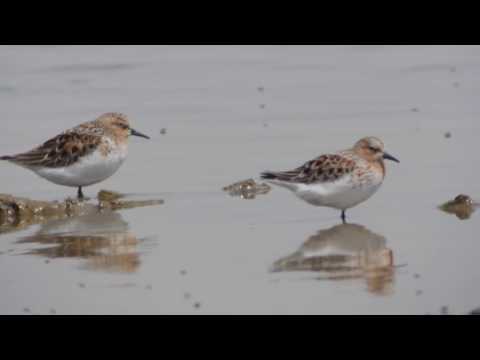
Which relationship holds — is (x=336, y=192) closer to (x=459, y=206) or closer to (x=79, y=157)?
(x=459, y=206)

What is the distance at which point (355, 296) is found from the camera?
35.1 ft

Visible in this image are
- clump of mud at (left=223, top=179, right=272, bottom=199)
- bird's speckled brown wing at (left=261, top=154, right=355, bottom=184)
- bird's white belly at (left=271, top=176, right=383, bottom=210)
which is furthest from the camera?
clump of mud at (left=223, top=179, right=272, bottom=199)

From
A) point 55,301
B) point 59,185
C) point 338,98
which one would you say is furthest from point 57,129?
point 55,301

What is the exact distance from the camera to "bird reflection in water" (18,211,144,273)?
1216cm

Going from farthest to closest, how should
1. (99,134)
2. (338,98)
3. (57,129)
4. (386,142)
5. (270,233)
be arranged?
(338,98), (57,129), (386,142), (99,134), (270,233)

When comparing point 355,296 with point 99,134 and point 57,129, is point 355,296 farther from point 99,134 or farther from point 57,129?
point 57,129

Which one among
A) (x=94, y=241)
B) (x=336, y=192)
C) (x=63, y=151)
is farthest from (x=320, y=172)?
(x=63, y=151)

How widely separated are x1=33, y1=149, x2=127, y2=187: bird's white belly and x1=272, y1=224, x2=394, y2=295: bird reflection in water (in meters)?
3.21

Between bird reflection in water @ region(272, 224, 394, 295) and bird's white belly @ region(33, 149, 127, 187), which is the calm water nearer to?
bird reflection in water @ region(272, 224, 394, 295)

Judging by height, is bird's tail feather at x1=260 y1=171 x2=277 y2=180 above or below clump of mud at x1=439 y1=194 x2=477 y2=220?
above

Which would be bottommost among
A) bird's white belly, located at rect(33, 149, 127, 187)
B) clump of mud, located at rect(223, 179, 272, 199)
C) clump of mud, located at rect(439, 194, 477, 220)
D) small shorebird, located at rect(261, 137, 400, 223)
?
clump of mud, located at rect(439, 194, 477, 220)

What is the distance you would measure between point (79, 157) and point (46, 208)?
0.98 meters

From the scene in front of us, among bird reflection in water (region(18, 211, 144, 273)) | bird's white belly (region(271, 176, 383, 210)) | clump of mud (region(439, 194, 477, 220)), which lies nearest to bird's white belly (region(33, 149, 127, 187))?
bird reflection in water (region(18, 211, 144, 273))
